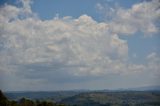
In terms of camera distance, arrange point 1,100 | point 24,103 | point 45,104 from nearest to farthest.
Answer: point 1,100 → point 45,104 → point 24,103

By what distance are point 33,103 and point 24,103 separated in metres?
2.54

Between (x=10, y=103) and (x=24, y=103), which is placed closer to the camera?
(x=10, y=103)

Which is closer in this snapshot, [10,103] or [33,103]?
[10,103]

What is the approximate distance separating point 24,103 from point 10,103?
6522 millimetres

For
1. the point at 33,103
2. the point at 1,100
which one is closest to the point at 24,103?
the point at 33,103

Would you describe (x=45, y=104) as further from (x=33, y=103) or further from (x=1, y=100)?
(x=1, y=100)

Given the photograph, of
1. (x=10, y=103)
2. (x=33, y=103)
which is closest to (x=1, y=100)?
(x=10, y=103)

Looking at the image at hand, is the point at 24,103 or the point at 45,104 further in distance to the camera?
the point at 24,103

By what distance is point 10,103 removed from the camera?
204ft

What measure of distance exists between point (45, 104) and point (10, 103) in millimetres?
6742

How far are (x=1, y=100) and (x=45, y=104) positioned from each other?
877 cm

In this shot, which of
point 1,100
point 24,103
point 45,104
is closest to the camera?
point 1,100

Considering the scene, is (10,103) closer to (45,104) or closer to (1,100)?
(1,100)

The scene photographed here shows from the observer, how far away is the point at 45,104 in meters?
64.2
